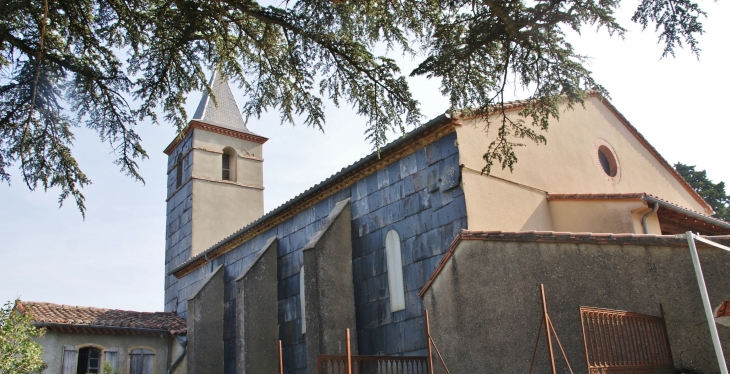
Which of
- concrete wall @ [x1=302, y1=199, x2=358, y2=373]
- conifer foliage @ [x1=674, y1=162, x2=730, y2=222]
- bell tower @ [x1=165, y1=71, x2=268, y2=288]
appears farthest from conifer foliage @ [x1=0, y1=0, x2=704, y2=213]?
conifer foliage @ [x1=674, y1=162, x2=730, y2=222]

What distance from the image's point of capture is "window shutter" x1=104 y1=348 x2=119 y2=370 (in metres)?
19.2

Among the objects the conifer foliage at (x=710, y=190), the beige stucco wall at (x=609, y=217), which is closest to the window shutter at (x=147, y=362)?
the beige stucco wall at (x=609, y=217)

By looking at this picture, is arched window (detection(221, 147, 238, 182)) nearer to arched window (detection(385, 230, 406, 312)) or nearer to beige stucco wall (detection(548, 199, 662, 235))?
arched window (detection(385, 230, 406, 312))

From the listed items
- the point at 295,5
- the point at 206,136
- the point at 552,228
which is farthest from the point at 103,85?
the point at 206,136

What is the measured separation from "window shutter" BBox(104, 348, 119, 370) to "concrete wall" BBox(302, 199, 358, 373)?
9899 mm

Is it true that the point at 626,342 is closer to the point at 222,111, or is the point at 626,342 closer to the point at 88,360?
the point at 88,360

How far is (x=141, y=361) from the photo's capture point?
19953 mm

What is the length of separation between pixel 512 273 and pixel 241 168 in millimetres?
20252

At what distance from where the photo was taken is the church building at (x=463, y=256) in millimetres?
6660

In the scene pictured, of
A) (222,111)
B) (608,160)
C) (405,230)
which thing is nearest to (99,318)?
(222,111)

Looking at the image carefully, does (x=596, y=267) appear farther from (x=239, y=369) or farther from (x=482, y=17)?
(x=239, y=369)

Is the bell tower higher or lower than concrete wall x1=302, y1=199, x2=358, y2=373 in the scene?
higher

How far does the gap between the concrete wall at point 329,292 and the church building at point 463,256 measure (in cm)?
3

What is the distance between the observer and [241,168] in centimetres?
2614
